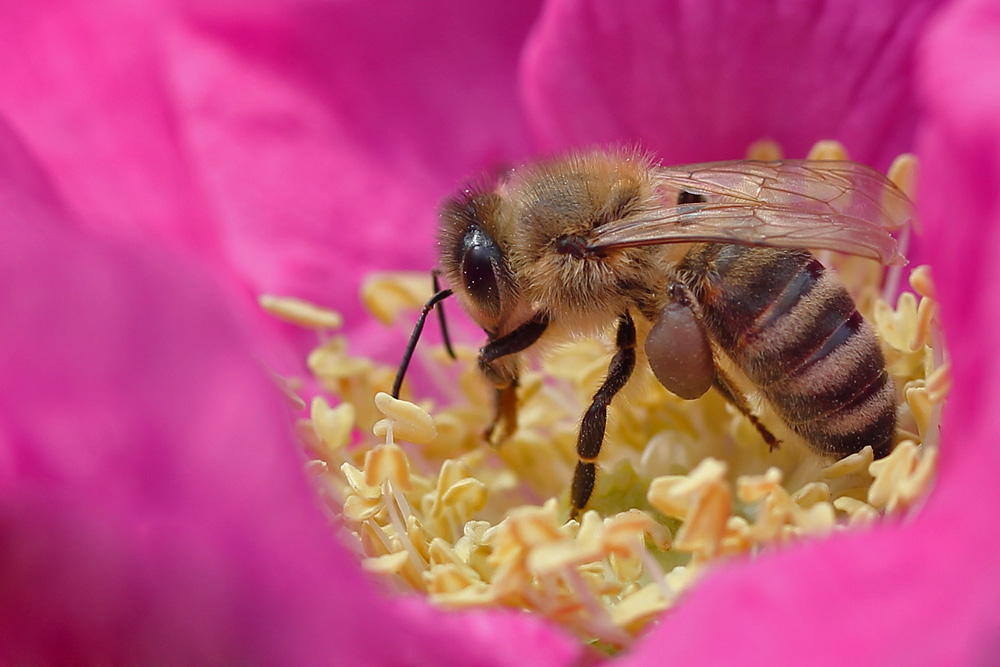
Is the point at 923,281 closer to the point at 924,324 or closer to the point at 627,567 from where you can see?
the point at 924,324

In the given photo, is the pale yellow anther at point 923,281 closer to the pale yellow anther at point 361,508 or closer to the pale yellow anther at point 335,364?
the pale yellow anther at point 361,508

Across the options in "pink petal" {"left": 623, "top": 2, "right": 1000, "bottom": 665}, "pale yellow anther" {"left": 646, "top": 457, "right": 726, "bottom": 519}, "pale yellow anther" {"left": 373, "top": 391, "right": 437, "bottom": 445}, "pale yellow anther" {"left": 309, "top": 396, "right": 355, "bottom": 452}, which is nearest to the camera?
"pink petal" {"left": 623, "top": 2, "right": 1000, "bottom": 665}

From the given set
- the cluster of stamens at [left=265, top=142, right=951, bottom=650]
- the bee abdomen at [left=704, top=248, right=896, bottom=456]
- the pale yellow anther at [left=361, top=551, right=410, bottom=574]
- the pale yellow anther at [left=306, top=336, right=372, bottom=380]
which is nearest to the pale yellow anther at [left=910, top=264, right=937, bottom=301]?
the cluster of stamens at [left=265, top=142, right=951, bottom=650]

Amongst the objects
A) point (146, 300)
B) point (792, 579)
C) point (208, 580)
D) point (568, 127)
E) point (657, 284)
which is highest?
point (568, 127)

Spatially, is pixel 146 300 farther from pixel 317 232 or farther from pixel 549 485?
pixel 317 232

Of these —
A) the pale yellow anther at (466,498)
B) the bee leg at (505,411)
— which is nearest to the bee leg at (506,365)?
the bee leg at (505,411)

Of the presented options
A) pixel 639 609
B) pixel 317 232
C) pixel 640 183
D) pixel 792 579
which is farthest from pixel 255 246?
pixel 792 579

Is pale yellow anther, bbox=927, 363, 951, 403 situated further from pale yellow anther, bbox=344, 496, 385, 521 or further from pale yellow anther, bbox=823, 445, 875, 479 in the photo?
pale yellow anther, bbox=344, 496, 385, 521
